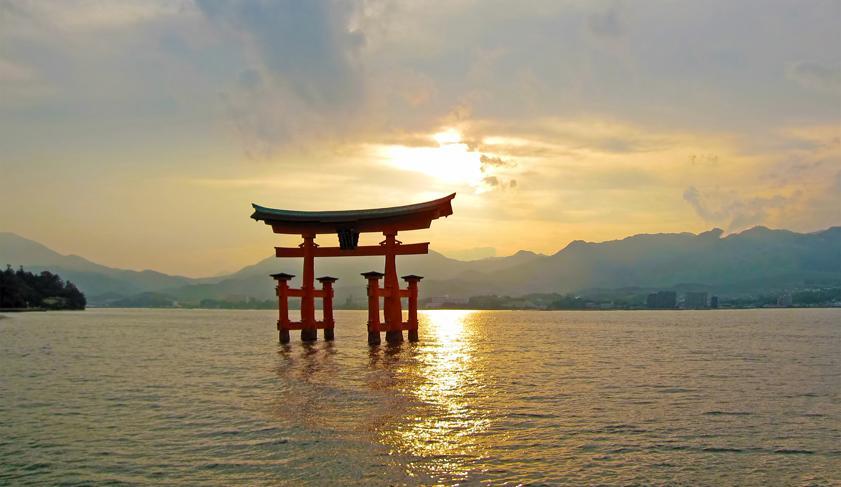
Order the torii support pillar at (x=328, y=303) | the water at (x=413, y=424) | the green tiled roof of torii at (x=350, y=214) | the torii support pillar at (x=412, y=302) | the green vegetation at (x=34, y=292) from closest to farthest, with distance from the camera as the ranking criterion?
the water at (x=413, y=424), the green tiled roof of torii at (x=350, y=214), the torii support pillar at (x=412, y=302), the torii support pillar at (x=328, y=303), the green vegetation at (x=34, y=292)

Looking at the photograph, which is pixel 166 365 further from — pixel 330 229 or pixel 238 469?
pixel 238 469

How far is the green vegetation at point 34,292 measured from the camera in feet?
356

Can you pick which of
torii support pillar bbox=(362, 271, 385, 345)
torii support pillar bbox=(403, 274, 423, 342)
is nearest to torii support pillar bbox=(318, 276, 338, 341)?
torii support pillar bbox=(362, 271, 385, 345)

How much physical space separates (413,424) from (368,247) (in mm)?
22804

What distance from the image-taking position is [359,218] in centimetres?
3628

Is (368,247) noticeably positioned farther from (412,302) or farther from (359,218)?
(412,302)

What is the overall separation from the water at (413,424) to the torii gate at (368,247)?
743 cm

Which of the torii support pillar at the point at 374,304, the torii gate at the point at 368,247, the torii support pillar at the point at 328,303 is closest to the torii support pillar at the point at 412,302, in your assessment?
the torii gate at the point at 368,247

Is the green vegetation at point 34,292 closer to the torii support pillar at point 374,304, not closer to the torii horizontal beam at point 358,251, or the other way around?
the torii horizontal beam at point 358,251

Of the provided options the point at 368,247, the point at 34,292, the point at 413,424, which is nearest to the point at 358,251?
the point at 368,247

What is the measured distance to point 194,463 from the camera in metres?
11.8

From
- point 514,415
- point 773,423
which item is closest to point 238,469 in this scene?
point 514,415

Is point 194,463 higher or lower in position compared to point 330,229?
lower

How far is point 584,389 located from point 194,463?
13.8 metres
